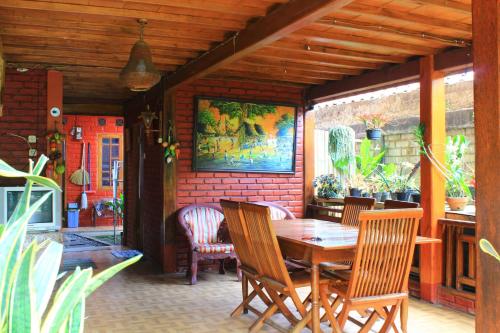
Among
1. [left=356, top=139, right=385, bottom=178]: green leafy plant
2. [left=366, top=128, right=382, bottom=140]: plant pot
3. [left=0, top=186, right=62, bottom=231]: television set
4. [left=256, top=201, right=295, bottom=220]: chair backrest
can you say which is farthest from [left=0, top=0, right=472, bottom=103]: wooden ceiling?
[left=256, top=201, right=295, bottom=220]: chair backrest

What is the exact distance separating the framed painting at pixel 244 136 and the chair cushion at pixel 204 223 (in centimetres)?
57

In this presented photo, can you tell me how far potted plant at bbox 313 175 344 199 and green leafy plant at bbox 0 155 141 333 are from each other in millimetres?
6073

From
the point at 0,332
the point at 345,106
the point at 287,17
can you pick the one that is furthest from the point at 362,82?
the point at 0,332

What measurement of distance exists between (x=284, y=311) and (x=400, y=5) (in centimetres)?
243

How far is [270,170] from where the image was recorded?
701cm

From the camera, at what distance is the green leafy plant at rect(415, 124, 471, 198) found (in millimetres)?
5125

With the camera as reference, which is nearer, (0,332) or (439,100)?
(0,332)

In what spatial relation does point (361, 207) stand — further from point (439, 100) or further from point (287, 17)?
point (287, 17)

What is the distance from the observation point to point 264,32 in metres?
3.84

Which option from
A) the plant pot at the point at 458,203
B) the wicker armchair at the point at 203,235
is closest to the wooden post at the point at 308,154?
the wicker armchair at the point at 203,235

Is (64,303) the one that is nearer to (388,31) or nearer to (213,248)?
(388,31)

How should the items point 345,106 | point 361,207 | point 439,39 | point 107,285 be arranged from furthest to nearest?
1. point 345,106
2. point 107,285
3. point 361,207
4. point 439,39

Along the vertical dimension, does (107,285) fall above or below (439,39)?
below

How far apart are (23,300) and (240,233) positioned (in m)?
3.24
